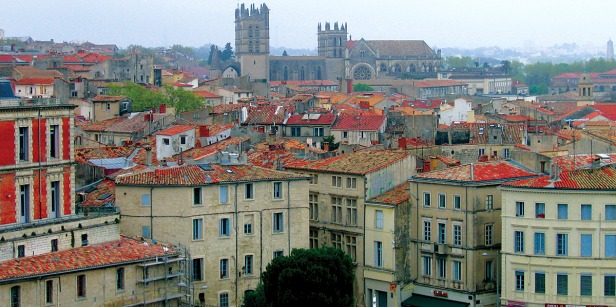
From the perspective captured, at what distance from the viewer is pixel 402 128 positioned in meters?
87.4

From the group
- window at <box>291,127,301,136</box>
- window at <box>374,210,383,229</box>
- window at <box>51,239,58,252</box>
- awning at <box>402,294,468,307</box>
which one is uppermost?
window at <box>291,127,301,136</box>

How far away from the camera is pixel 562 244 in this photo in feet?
161

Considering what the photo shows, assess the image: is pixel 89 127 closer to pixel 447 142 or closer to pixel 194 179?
pixel 447 142

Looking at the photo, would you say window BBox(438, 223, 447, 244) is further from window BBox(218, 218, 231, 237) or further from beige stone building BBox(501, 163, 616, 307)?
window BBox(218, 218, 231, 237)

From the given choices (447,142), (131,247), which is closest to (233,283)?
(131,247)

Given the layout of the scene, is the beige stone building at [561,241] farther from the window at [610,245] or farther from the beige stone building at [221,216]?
the beige stone building at [221,216]

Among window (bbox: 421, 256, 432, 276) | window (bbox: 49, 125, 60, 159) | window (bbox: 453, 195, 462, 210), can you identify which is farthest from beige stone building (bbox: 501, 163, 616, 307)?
window (bbox: 49, 125, 60, 159)

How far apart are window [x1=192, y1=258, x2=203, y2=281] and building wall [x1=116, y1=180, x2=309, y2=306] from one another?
0.15 meters

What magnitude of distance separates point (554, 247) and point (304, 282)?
9.22 meters

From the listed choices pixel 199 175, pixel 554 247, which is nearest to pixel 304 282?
pixel 199 175

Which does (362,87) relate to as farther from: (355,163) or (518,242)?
(518,242)

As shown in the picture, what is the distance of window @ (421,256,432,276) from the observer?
53906 mm

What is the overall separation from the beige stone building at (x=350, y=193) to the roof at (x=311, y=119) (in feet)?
86.6

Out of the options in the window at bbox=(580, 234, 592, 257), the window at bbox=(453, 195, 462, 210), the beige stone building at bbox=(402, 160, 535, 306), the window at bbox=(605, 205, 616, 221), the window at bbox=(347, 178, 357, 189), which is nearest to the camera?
the window at bbox=(605, 205, 616, 221)
